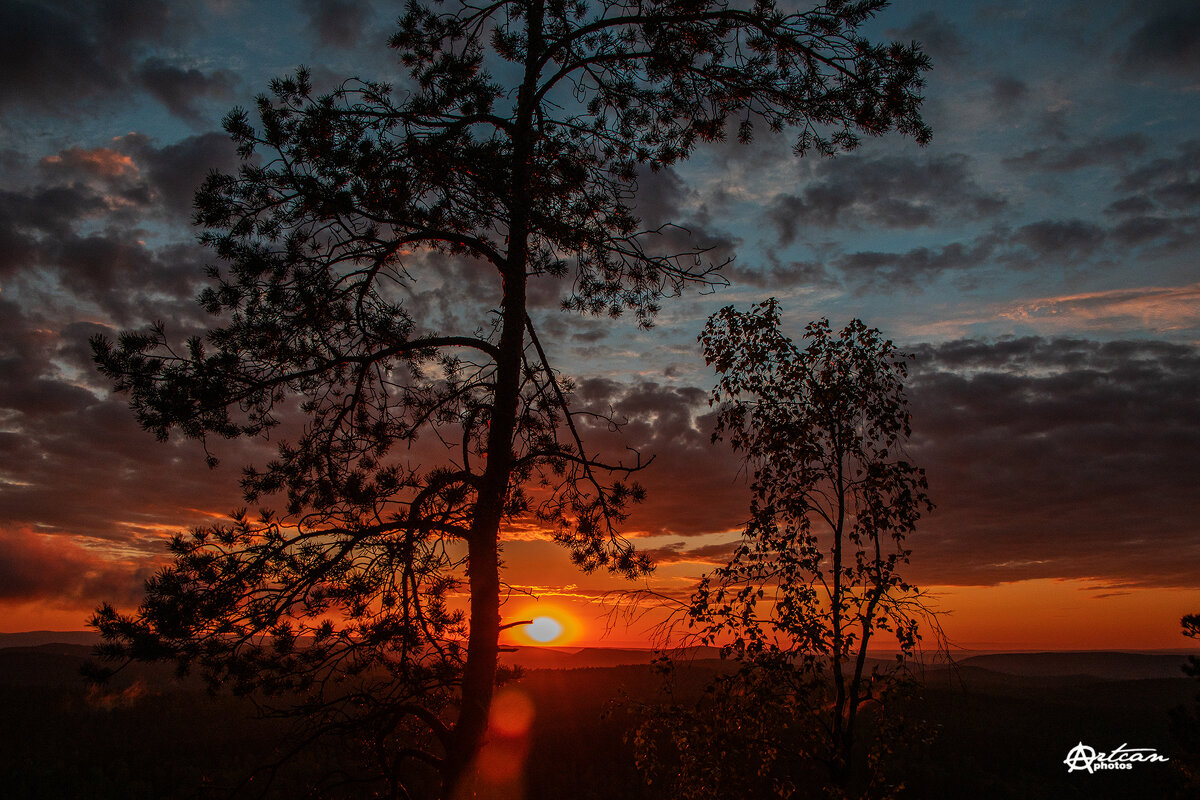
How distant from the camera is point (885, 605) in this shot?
7.76 meters

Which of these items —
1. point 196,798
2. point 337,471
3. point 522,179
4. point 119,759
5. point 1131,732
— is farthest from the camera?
point 1131,732

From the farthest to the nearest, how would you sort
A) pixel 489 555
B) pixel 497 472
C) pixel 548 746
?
pixel 548 746, pixel 497 472, pixel 489 555

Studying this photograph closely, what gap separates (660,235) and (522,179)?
1837 millimetres

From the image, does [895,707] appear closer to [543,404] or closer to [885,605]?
[885,605]

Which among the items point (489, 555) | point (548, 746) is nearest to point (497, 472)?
point (489, 555)

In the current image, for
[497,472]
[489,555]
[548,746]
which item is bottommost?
[548,746]

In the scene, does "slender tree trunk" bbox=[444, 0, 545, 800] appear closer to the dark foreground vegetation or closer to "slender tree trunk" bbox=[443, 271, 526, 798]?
"slender tree trunk" bbox=[443, 271, 526, 798]

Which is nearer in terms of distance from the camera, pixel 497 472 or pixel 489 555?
pixel 489 555

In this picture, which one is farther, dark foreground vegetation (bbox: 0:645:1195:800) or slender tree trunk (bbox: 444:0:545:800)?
dark foreground vegetation (bbox: 0:645:1195:800)

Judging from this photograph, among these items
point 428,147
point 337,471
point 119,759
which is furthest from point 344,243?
point 119,759

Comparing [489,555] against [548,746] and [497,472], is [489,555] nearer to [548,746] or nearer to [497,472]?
[497,472]

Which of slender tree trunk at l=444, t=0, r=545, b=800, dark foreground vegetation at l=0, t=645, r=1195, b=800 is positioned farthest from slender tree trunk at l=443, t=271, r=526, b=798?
dark foreground vegetation at l=0, t=645, r=1195, b=800

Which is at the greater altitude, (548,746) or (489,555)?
(489,555)

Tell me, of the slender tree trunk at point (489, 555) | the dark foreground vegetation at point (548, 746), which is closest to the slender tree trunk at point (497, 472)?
the slender tree trunk at point (489, 555)
